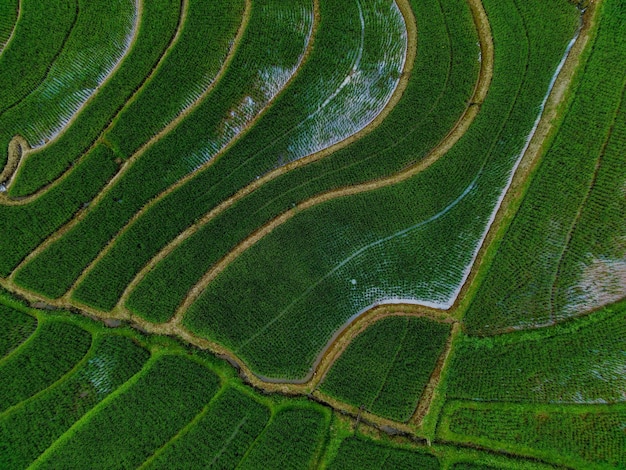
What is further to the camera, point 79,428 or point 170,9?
point 170,9

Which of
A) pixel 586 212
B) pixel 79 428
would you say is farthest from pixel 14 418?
pixel 586 212

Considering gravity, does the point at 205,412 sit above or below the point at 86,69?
below

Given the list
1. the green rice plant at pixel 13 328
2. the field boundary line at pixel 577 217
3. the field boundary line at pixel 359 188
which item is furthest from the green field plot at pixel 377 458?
the green rice plant at pixel 13 328

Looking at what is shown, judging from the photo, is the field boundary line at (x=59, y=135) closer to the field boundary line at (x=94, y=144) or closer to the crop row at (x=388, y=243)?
the field boundary line at (x=94, y=144)

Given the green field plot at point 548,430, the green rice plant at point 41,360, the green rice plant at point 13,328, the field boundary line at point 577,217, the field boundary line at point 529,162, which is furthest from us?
the green rice plant at point 13,328

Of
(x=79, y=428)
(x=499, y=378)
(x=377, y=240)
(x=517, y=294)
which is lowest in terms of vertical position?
(x=499, y=378)

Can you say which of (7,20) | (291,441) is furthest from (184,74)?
(291,441)

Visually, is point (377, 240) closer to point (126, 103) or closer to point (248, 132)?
point (248, 132)
